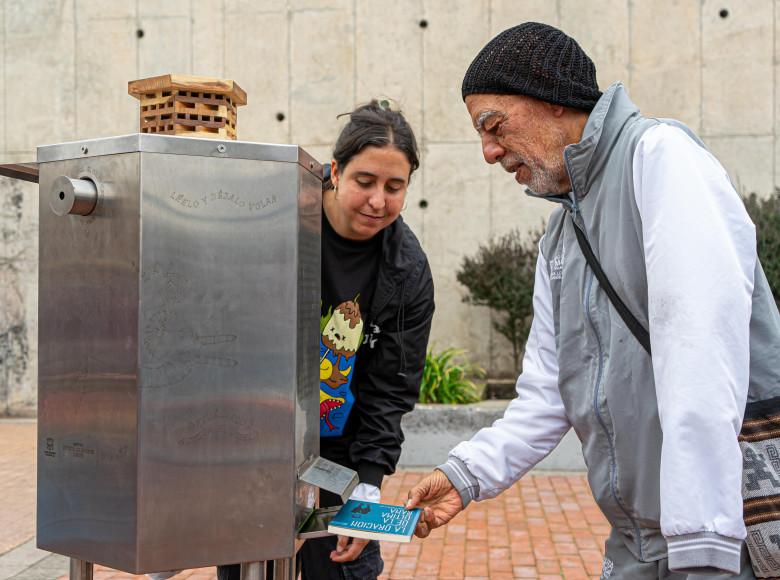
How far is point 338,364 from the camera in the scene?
274cm

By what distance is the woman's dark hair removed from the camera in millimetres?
2572

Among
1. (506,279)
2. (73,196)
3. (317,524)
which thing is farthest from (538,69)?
(506,279)

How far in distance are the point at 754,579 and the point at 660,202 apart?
778 millimetres

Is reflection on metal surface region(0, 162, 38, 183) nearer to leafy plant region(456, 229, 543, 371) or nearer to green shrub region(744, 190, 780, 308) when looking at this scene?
leafy plant region(456, 229, 543, 371)

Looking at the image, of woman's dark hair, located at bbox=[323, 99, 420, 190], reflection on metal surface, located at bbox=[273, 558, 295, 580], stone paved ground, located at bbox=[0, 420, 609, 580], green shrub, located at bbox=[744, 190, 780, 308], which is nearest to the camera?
reflection on metal surface, located at bbox=[273, 558, 295, 580]

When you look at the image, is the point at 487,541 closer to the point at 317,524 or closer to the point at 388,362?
the point at 388,362

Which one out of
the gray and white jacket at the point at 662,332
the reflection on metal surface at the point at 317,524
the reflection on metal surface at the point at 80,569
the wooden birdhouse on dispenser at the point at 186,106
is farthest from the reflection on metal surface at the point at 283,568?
the wooden birdhouse on dispenser at the point at 186,106

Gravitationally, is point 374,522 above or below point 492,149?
below

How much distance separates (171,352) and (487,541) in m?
3.69

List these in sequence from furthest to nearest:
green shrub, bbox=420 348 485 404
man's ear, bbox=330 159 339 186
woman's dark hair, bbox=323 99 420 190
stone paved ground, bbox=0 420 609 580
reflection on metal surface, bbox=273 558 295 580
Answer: green shrub, bbox=420 348 485 404
stone paved ground, bbox=0 420 609 580
man's ear, bbox=330 159 339 186
woman's dark hair, bbox=323 99 420 190
reflection on metal surface, bbox=273 558 295 580

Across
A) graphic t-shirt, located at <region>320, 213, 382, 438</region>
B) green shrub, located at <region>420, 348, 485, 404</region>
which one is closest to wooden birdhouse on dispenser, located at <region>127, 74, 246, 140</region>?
graphic t-shirt, located at <region>320, 213, 382, 438</region>

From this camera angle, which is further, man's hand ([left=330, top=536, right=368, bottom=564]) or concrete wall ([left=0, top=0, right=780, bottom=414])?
concrete wall ([left=0, top=0, right=780, bottom=414])

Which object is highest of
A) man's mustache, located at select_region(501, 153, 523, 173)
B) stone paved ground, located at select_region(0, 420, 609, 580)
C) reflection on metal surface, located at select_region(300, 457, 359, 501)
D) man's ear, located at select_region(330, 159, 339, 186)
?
man's ear, located at select_region(330, 159, 339, 186)

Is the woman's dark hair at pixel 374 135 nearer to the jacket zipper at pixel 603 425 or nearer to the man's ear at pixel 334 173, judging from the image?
the man's ear at pixel 334 173
